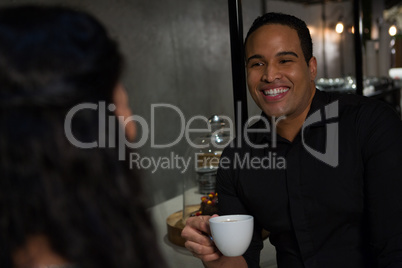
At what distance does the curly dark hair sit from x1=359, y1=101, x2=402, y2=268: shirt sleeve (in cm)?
86

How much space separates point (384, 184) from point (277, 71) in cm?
47

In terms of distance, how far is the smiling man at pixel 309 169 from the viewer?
123 centimetres

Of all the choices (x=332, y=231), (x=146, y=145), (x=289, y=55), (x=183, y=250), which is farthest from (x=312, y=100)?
(x=146, y=145)

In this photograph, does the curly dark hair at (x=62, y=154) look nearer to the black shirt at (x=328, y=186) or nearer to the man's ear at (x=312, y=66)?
the black shirt at (x=328, y=186)

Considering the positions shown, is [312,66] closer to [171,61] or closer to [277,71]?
[277,71]

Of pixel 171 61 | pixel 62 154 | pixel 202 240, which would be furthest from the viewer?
pixel 171 61

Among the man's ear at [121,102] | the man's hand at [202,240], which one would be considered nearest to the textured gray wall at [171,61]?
the man's hand at [202,240]

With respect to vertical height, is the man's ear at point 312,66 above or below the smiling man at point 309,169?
above

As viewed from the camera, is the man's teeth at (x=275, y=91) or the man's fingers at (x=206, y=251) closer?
the man's fingers at (x=206, y=251)

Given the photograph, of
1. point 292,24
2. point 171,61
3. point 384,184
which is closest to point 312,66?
point 292,24

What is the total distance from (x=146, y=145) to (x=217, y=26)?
1.39 meters

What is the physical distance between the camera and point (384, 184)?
3.95 feet

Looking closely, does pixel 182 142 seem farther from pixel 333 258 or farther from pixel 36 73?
pixel 36 73

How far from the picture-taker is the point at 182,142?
123 inches
